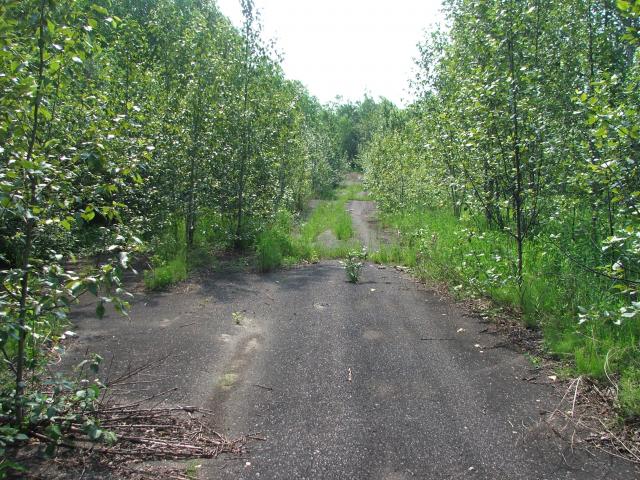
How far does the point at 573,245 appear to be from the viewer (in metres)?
6.39

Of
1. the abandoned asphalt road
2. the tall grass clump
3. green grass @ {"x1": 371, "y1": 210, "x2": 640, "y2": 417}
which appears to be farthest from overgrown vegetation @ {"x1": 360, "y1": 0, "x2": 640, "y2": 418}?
the tall grass clump

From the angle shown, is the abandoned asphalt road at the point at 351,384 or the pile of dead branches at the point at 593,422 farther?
the pile of dead branches at the point at 593,422

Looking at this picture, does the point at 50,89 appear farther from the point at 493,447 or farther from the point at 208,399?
the point at 493,447

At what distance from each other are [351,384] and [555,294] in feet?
9.95

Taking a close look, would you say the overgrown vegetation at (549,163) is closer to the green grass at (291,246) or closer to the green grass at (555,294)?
the green grass at (555,294)

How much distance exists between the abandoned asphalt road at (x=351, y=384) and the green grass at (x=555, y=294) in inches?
19.4

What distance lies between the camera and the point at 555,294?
5742mm

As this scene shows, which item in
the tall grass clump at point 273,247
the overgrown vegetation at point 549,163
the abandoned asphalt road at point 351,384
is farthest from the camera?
the tall grass clump at point 273,247

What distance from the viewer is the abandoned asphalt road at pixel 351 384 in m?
3.32

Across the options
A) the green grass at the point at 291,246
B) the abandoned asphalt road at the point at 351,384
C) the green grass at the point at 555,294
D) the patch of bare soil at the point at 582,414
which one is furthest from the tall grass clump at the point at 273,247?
the patch of bare soil at the point at 582,414

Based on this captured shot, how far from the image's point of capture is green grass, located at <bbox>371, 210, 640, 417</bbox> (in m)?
4.34

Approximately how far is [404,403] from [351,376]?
70 cm

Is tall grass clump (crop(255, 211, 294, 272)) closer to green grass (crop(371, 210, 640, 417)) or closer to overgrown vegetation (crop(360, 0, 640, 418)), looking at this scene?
green grass (crop(371, 210, 640, 417))

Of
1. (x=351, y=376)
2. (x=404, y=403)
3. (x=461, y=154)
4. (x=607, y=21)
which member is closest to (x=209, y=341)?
(x=351, y=376)
